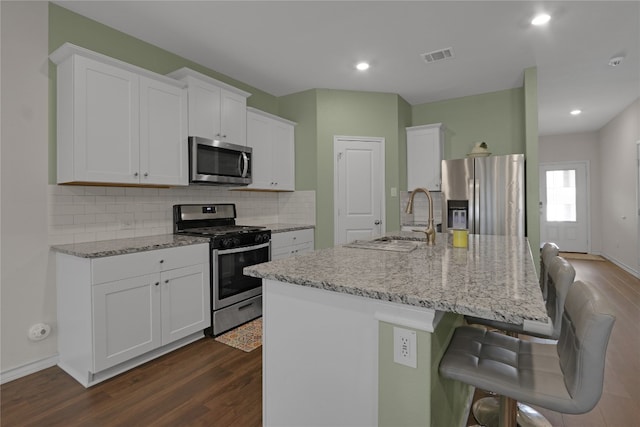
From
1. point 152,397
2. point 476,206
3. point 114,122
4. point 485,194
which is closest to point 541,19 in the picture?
point 485,194

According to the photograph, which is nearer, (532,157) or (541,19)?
(541,19)

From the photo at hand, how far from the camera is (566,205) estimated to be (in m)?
7.36

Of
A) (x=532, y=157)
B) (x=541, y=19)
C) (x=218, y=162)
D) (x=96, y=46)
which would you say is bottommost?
(x=218, y=162)

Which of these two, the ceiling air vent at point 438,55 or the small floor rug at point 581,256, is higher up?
the ceiling air vent at point 438,55

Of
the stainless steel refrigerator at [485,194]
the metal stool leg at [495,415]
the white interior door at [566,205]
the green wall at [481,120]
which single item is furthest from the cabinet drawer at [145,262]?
the white interior door at [566,205]

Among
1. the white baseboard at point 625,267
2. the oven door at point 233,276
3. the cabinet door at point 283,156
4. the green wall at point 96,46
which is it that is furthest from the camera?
the white baseboard at point 625,267

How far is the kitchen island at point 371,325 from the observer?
106cm

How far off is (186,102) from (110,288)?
169cm

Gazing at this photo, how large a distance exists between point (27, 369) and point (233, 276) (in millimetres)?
1520

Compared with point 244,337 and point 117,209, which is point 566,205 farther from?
point 117,209

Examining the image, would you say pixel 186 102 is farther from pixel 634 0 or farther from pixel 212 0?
pixel 634 0

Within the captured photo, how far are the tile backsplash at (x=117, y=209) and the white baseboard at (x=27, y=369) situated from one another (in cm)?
84

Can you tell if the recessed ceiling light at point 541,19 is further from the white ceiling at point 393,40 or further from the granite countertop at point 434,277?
the granite countertop at point 434,277

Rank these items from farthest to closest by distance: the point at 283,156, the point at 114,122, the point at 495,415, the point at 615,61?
1. the point at 283,156
2. the point at 615,61
3. the point at 114,122
4. the point at 495,415
